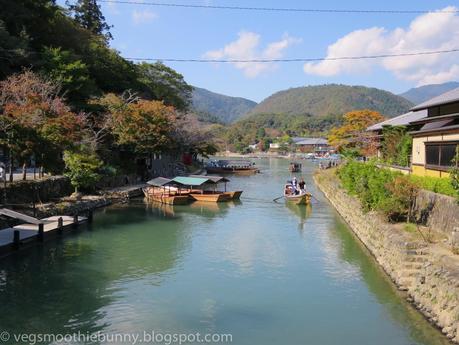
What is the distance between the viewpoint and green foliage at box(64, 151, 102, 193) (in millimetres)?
31781

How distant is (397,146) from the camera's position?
1320 inches

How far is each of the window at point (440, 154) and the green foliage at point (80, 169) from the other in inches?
835

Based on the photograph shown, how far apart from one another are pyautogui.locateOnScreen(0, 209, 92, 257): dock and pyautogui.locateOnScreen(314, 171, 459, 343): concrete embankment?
1426 centimetres

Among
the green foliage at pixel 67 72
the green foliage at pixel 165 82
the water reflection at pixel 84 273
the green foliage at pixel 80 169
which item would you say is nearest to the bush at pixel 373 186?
the water reflection at pixel 84 273

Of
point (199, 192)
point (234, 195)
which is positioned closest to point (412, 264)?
point (234, 195)

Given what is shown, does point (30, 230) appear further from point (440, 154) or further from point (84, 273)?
→ point (440, 154)

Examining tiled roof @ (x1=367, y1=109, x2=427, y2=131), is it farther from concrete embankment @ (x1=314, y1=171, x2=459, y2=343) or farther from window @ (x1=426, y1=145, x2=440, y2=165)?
concrete embankment @ (x1=314, y1=171, x2=459, y2=343)

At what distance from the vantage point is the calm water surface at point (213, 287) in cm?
1259

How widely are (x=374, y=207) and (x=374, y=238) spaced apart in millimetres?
2379

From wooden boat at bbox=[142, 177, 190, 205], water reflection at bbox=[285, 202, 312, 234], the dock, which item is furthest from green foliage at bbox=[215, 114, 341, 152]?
the dock

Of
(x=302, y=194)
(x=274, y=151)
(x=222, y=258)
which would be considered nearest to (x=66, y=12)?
(x=302, y=194)

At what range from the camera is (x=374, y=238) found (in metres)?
20.0

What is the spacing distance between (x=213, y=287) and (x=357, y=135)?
40.9m

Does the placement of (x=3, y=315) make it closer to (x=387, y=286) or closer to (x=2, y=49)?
(x=387, y=286)
